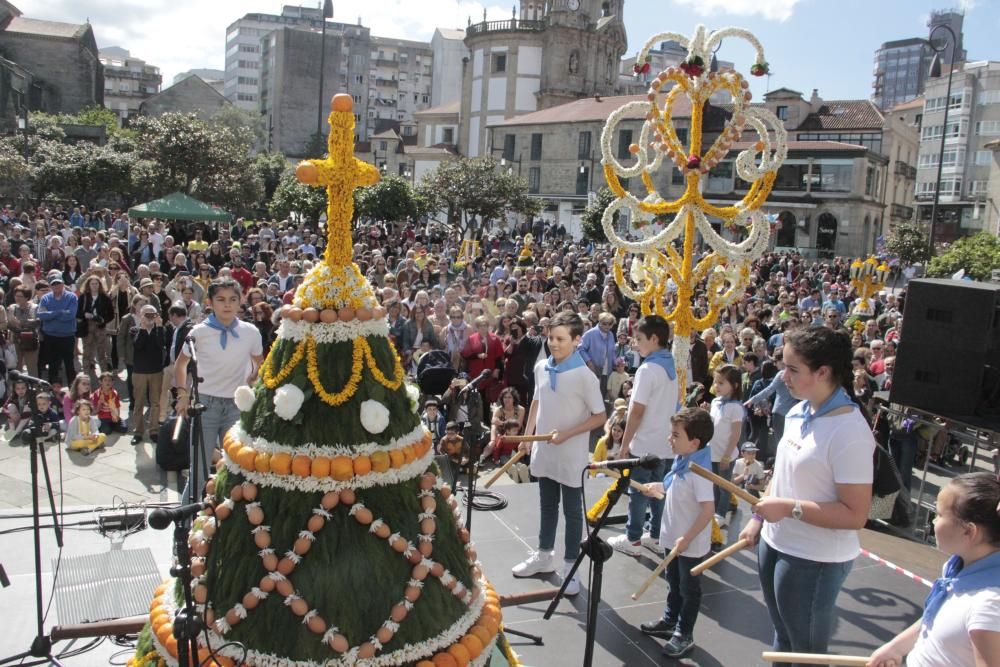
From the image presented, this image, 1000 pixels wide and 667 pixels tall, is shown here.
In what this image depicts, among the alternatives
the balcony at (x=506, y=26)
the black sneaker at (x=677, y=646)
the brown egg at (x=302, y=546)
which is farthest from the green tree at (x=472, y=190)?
the brown egg at (x=302, y=546)

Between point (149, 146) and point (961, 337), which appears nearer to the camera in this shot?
point (961, 337)

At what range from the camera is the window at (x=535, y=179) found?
52.2 metres

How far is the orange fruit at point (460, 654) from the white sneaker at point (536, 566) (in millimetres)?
2460

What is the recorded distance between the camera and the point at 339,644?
108 inches

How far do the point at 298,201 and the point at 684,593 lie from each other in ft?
93.0

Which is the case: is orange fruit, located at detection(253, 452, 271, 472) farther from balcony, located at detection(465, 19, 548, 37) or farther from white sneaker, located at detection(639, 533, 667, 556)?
balcony, located at detection(465, 19, 548, 37)

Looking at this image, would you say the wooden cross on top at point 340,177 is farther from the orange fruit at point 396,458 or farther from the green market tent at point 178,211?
the green market tent at point 178,211

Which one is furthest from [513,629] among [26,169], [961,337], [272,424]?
[26,169]

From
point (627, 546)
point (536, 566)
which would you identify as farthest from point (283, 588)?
point (627, 546)

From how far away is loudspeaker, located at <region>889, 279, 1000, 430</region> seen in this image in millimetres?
7414

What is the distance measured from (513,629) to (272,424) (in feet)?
7.93

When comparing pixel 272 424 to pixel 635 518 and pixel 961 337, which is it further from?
pixel 961 337

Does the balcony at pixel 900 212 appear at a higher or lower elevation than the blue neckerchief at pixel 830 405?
higher

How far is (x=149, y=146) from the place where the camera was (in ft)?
102
